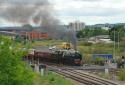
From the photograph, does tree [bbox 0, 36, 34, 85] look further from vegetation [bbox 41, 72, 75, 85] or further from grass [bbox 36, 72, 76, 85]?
vegetation [bbox 41, 72, 75, 85]

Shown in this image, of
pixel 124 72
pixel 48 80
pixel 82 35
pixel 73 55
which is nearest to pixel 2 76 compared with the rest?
pixel 48 80

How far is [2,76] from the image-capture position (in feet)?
63.2

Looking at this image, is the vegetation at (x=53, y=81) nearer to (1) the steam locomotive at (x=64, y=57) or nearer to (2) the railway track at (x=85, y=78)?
(2) the railway track at (x=85, y=78)

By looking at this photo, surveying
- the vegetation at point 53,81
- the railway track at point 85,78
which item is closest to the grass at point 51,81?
the vegetation at point 53,81

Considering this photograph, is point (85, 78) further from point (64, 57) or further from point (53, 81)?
point (64, 57)

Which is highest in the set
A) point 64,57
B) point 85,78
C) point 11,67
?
point 11,67

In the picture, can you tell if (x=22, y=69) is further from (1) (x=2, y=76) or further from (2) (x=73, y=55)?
(2) (x=73, y=55)

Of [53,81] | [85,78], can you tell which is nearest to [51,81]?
[53,81]

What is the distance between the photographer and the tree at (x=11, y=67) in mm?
19594

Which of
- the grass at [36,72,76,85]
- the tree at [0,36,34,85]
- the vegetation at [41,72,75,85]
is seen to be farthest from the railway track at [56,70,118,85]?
the tree at [0,36,34,85]

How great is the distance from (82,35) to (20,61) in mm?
129551

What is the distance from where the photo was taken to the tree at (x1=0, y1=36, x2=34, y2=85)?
19594 mm

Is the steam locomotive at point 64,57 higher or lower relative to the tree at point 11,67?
lower

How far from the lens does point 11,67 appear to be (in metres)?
19.8
